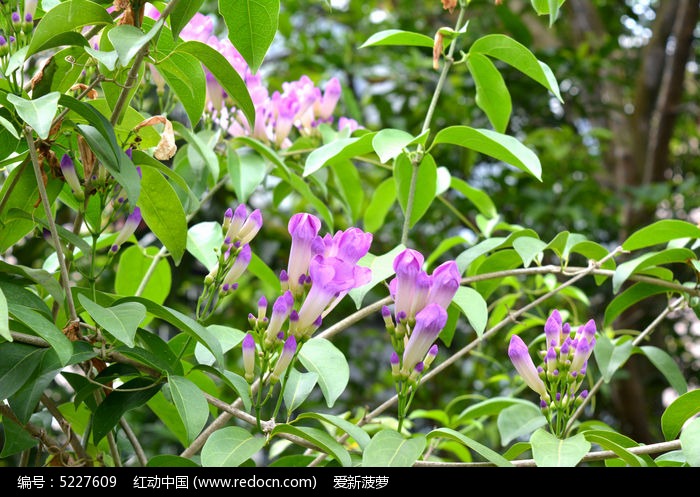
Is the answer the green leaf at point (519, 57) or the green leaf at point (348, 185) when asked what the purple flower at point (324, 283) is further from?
the green leaf at point (348, 185)

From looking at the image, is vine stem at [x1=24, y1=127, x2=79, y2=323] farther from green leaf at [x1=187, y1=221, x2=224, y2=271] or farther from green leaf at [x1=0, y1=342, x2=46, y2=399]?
green leaf at [x1=187, y1=221, x2=224, y2=271]

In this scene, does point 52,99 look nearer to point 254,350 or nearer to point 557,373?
point 254,350

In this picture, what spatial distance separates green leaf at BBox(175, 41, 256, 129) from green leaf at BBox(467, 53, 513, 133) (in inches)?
11.8

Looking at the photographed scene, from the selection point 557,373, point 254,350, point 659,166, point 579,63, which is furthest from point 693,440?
point 659,166

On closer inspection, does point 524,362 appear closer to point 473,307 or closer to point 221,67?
point 473,307

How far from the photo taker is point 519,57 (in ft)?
2.52

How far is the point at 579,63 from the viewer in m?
2.19

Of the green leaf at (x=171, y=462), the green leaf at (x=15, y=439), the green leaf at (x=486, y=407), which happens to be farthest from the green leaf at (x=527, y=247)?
the green leaf at (x=15, y=439)

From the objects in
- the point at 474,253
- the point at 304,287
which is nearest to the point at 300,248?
the point at 304,287

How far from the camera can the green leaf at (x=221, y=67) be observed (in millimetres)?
622

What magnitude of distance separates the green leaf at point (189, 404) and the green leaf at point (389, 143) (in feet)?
0.81

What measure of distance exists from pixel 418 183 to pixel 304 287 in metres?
0.25
